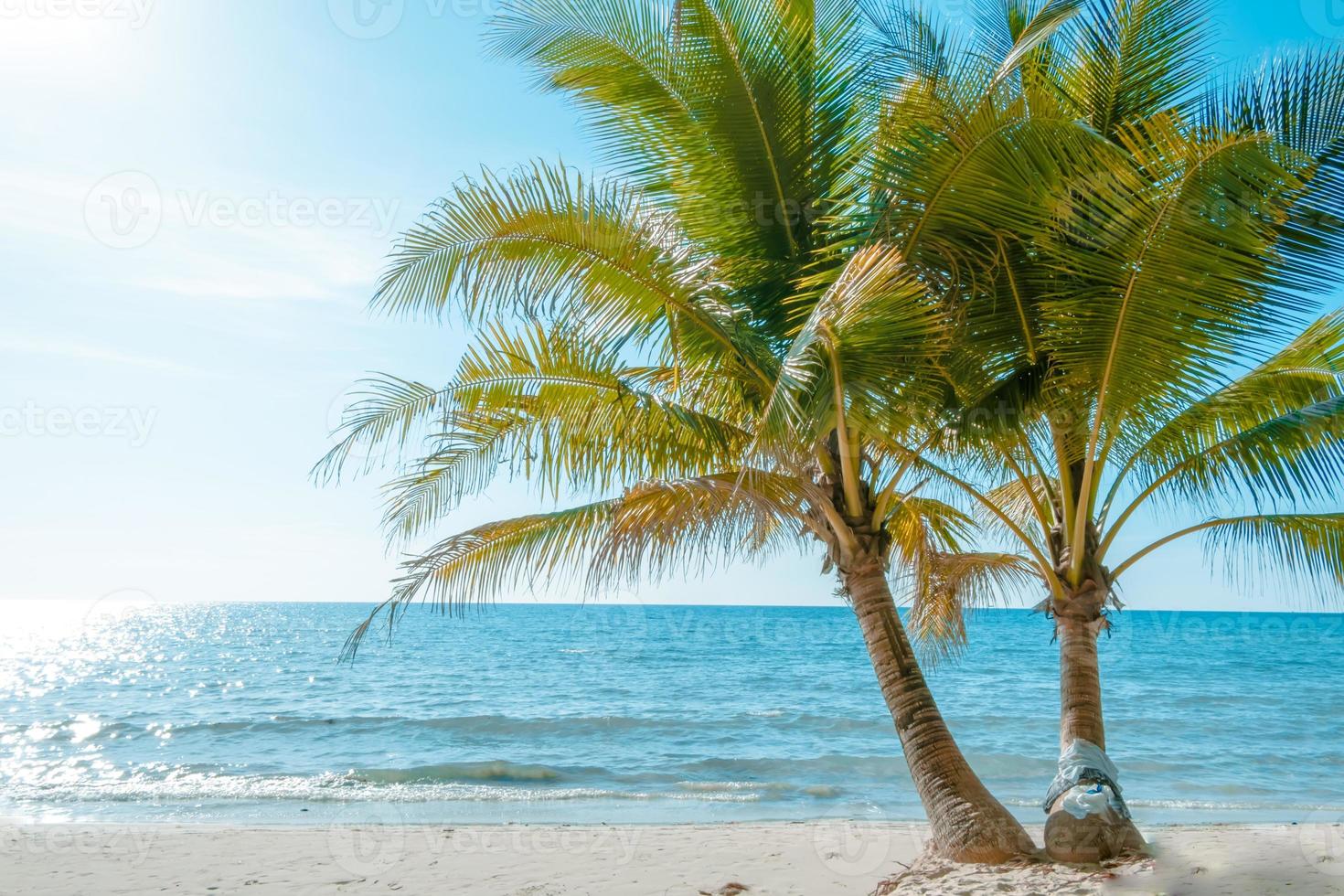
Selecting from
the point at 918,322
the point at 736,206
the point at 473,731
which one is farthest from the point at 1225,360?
the point at 473,731

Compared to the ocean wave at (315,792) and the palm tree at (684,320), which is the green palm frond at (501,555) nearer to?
the palm tree at (684,320)

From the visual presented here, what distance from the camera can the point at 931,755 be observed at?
607cm

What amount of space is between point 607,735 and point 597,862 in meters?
11.1

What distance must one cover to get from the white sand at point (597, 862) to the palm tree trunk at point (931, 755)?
0.61 ft

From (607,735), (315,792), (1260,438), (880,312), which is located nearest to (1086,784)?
(1260,438)

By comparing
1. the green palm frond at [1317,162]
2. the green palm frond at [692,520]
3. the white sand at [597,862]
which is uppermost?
the green palm frond at [1317,162]

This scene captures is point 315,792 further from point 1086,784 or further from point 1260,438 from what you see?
point 1260,438

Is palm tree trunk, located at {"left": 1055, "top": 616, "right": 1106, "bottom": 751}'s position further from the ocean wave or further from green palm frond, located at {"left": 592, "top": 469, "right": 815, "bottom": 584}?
the ocean wave

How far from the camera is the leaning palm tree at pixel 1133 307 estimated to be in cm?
488

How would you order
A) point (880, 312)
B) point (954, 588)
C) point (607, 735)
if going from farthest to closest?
point (607, 735) → point (954, 588) → point (880, 312)

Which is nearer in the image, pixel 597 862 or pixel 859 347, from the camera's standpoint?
pixel 859 347

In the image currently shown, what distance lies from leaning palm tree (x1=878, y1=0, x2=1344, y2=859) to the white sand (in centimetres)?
76

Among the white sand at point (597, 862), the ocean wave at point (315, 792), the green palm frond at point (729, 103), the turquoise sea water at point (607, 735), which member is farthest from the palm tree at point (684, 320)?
the ocean wave at point (315, 792)

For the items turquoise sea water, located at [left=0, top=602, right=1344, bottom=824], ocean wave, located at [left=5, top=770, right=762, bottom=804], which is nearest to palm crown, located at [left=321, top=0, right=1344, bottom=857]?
turquoise sea water, located at [left=0, top=602, right=1344, bottom=824]
